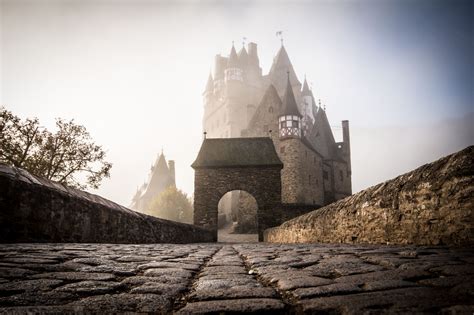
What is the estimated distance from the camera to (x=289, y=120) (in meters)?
34.2

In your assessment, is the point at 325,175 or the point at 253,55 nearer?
the point at 325,175

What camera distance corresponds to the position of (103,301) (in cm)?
144

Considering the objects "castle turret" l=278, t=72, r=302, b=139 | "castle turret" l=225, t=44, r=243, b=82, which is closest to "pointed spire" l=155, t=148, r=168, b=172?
"castle turret" l=225, t=44, r=243, b=82

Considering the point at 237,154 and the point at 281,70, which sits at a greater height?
the point at 281,70

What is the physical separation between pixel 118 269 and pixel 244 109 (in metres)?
57.8

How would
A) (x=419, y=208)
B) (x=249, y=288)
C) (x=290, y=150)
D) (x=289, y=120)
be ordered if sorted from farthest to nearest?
(x=289, y=120)
(x=290, y=150)
(x=419, y=208)
(x=249, y=288)

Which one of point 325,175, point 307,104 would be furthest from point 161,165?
point 325,175

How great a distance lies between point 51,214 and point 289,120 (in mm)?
31336

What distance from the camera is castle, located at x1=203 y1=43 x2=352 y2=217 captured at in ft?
107

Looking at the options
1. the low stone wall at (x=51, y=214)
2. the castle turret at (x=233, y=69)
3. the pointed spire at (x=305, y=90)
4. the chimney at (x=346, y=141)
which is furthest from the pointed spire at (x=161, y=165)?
the low stone wall at (x=51, y=214)

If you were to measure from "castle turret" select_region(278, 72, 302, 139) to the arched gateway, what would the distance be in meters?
12.7

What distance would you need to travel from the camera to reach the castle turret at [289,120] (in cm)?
3375

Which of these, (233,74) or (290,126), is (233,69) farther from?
(290,126)

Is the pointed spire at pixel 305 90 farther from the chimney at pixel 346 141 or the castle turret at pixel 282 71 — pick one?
the chimney at pixel 346 141
